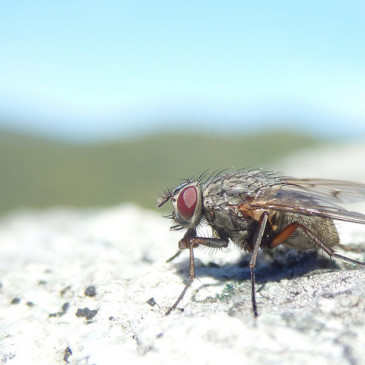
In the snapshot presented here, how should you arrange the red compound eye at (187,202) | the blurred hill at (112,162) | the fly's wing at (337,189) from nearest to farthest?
the red compound eye at (187,202) → the fly's wing at (337,189) → the blurred hill at (112,162)

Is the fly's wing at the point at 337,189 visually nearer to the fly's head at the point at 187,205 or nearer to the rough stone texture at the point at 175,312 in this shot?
the rough stone texture at the point at 175,312

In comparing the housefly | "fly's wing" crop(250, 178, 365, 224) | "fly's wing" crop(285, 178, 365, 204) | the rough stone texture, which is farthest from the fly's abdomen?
"fly's wing" crop(285, 178, 365, 204)

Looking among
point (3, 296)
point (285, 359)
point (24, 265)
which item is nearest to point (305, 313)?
point (285, 359)

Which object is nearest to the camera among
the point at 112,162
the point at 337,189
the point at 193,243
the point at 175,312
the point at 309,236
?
the point at 175,312

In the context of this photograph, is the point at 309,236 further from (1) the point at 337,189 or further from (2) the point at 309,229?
(1) the point at 337,189

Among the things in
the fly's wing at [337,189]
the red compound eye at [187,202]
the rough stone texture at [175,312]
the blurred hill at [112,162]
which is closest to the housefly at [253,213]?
the red compound eye at [187,202]

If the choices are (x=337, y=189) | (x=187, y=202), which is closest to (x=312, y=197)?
(x=337, y=189)

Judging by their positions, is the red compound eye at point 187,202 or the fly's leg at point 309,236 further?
the red compound eye at point 187,202

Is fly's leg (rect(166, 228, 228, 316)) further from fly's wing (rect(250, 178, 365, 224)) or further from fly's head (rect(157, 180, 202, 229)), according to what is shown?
fly's wing (rect(250, 178, 365, 224))
